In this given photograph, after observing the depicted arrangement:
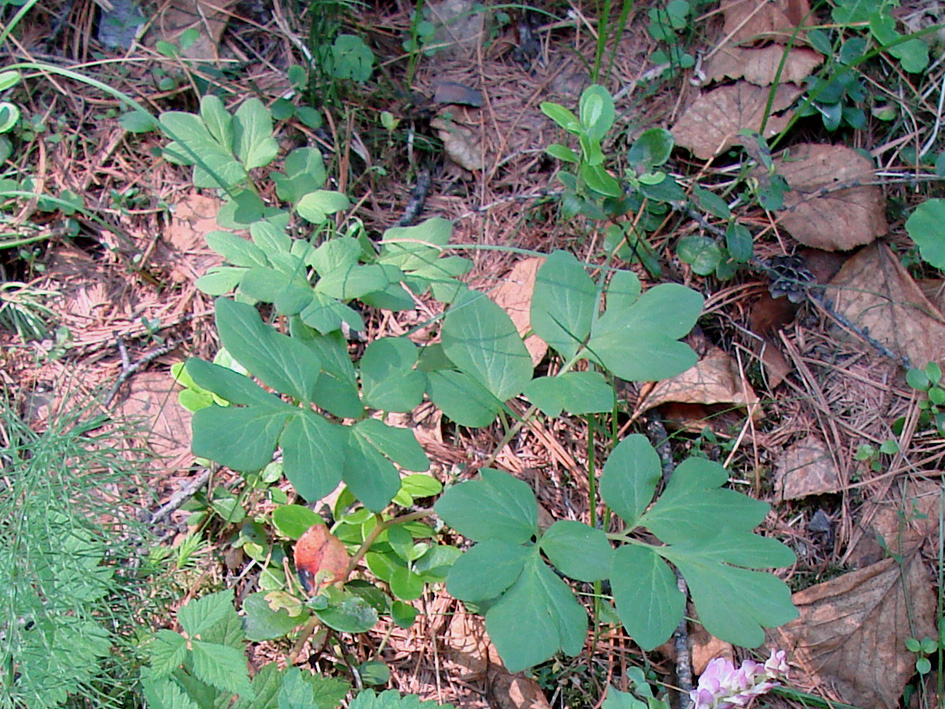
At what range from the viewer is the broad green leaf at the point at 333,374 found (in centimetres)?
161

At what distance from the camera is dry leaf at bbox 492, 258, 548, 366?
221 centimetres

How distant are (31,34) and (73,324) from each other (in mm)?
1078

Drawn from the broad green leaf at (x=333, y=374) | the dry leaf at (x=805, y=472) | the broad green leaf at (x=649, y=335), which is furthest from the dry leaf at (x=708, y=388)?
the broad green leaf at (x=333, y=374)

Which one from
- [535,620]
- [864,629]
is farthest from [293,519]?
[864,629]

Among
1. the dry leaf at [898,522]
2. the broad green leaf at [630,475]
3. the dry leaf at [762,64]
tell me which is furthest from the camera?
the dry leaf at [762,64]

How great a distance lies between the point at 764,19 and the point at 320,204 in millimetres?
1609

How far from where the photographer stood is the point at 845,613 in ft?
6.49

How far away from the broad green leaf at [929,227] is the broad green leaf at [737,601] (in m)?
1.14

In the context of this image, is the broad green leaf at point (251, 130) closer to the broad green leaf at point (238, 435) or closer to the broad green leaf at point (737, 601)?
the broad green leaf at point (238, 435)

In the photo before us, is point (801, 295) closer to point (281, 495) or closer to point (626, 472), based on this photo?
point (626, 472)

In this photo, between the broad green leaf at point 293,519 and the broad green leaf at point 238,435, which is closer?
the broad green leaf at point 238,435

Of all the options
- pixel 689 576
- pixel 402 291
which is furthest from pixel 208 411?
pixel 689 576

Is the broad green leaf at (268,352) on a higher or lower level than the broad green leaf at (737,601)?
higher

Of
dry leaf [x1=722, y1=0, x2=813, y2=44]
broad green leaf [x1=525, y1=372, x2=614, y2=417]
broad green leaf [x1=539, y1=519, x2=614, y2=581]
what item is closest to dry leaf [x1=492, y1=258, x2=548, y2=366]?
broad green leaf [x1=525, y1=372, x2=614, y2=417]
